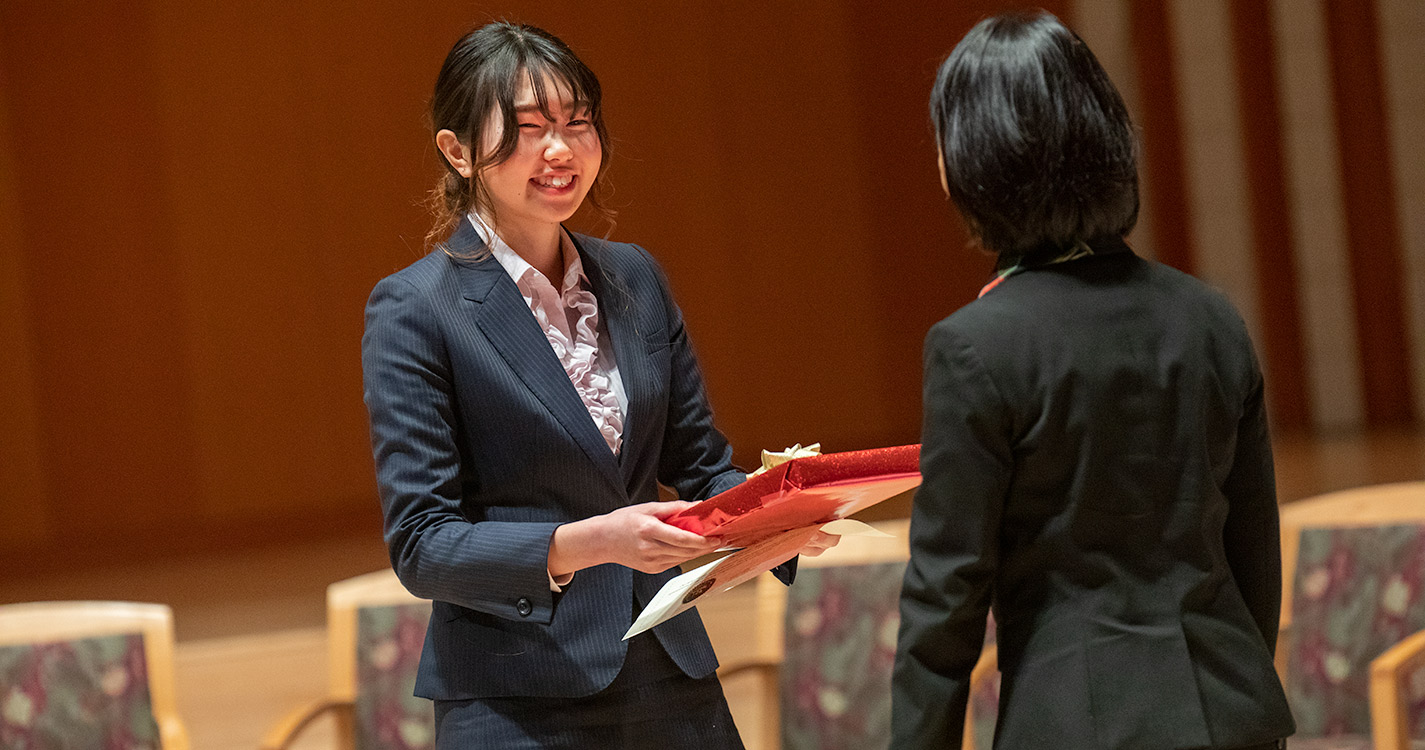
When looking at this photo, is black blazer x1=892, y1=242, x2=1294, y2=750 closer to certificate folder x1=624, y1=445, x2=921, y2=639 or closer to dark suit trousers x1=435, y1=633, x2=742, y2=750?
certificate folder x1=624, y1=445, x2=921, y2=639

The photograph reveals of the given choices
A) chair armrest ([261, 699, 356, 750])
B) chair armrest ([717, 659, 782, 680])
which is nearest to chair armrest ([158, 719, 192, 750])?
chair armrest ([261, 699, 356, 750])

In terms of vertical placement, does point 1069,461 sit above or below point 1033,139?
below

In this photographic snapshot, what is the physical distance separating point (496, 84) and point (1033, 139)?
0.57 m

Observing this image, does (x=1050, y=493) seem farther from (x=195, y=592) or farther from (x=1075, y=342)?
(x=195, y=592)

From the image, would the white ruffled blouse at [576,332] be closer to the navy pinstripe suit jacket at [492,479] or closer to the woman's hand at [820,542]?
the navy pinstripe suit jacket at [492,479]

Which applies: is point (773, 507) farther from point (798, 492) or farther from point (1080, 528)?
point (1080, 528)

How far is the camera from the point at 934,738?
106 centimetres

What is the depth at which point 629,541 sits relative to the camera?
4.14ft

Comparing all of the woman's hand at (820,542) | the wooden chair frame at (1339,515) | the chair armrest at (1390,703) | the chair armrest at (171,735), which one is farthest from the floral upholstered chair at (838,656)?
the woman's hand at (820,542)

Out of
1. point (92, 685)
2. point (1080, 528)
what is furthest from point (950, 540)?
point (92, 685)

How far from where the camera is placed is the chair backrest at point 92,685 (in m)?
2.47

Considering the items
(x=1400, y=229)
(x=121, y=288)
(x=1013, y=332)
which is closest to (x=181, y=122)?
(x=121, y=288)

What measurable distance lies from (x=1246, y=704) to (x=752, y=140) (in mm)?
8456

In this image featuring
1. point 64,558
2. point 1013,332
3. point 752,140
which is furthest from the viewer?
point 752,140
